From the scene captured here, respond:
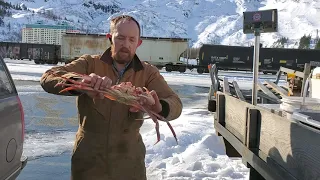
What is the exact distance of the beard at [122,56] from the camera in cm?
278

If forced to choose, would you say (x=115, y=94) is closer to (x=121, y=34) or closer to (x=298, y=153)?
(x=121, y=34)

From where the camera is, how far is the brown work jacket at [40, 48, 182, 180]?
2809 mm

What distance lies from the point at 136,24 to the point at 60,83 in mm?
680

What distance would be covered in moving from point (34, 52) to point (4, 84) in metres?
56.1

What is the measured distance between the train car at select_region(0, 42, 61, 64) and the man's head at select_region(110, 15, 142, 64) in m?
52.7

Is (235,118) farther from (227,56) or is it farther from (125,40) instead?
(227,56)

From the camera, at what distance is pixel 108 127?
2818 millimetres

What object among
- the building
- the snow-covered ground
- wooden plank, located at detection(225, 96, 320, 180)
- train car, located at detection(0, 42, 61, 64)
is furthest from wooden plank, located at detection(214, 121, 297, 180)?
the building

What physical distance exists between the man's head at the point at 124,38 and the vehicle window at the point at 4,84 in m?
1.13

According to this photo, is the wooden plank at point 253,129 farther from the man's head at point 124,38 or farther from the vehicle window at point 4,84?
the vehicle window at point 4,84

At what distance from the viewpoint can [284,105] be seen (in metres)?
3.48

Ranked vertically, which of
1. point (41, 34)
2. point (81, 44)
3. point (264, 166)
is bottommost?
point (264, 166)

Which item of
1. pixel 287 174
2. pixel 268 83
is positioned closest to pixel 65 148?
pixel 268 83

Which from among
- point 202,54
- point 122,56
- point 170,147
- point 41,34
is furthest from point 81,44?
point 41,34
